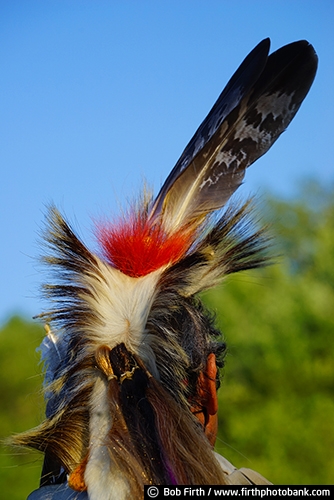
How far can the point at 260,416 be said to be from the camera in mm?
11547

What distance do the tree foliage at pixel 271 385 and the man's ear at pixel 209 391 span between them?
6.56m

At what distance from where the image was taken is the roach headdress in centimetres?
172

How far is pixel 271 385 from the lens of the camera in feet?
39.8

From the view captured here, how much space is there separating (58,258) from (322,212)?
84.2ft

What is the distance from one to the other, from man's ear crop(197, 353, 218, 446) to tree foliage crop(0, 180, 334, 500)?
656cm

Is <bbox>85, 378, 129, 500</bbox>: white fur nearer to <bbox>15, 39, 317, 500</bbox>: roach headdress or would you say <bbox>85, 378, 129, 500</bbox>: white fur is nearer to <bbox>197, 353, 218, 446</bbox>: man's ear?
<bbox>15, 39, 317, 500</bbox>: roach headdress

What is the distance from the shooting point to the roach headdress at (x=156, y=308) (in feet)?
5.64

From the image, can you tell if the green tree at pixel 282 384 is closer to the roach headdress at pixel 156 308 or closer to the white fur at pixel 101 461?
the roach headdress at pixel 156 308

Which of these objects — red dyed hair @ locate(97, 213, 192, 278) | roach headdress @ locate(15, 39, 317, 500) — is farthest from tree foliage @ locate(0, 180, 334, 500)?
red dyed hair @ locate(97, 213, 192, 278)

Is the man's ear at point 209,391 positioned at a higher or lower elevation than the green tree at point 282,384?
higher

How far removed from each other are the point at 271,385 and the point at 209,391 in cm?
1051

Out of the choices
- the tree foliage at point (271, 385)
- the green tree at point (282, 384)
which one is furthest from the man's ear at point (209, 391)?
the green tree at point (282, 384)

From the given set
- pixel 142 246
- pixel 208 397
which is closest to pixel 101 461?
pixel 208 397

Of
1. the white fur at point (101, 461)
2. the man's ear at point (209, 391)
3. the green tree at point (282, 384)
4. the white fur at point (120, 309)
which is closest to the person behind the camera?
the white fur at point (101, 461)
